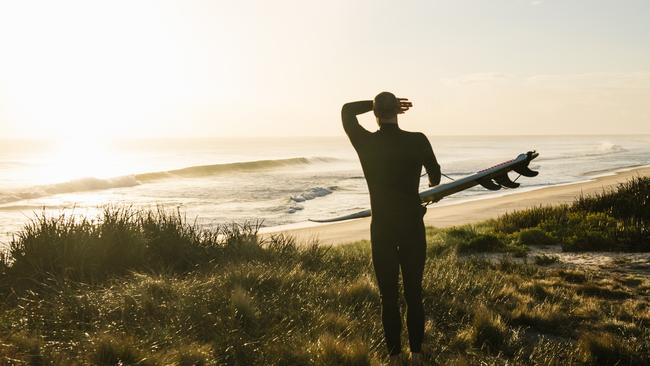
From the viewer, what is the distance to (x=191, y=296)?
564 cm

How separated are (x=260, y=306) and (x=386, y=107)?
2.71 m

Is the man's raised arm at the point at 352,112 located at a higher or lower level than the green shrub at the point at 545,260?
higher

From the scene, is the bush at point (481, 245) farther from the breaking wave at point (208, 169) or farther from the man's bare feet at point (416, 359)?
the breaking wave at point (208, 169)

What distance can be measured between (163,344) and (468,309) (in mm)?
3577

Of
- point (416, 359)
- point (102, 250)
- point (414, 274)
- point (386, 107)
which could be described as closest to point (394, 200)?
point (414, 274)

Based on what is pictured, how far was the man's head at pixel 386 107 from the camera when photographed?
4227mm

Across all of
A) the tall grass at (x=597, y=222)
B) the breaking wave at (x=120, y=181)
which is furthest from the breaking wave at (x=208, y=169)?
the tall grass at (x=597, y=222)

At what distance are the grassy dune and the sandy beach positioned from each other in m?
5.92

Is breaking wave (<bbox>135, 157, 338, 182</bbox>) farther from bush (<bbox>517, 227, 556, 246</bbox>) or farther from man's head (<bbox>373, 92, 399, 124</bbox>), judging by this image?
man's head (<bbox>373, 92, 399, 124</bbox>)

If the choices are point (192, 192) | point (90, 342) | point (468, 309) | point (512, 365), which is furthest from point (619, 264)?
point (192, 192)

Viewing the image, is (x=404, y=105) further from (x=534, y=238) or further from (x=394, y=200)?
(x=534, y=238)

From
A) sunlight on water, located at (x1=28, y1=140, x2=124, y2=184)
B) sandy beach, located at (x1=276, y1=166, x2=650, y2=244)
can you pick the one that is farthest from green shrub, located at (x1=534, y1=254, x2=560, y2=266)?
sunlight on water, located at (x1=28, y1=140, x2=124, y2=184)

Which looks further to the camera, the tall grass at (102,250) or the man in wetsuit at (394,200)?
the tall grass at (102,250)

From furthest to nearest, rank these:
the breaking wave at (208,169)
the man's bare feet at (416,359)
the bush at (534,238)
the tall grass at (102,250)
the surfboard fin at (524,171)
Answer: the breaking wave at (208,169) → the bush at (534,238) → the surfboard fin at (524,171) → the tall grass at (102,250) → the man's bare feet at (416,359)
